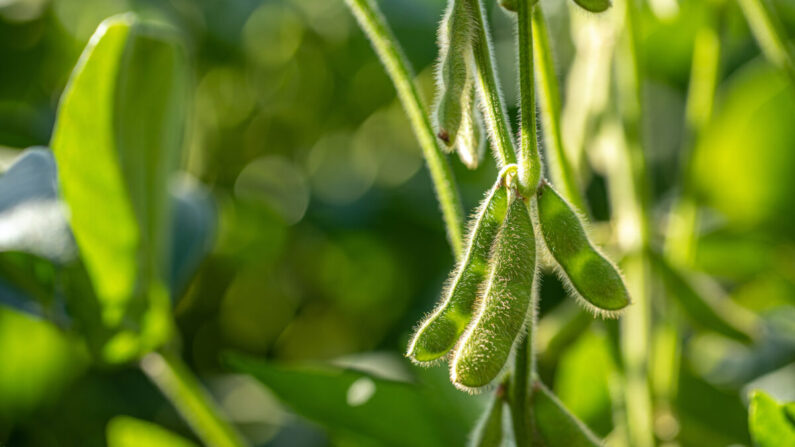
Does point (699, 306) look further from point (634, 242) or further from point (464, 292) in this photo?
point (464, 292)

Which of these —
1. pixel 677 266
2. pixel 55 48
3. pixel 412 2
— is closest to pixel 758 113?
pixel 677 266

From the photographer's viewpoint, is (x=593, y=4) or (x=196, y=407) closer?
(x=593, y=4)

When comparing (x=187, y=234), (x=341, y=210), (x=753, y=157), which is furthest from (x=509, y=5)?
(x=341, y=210)

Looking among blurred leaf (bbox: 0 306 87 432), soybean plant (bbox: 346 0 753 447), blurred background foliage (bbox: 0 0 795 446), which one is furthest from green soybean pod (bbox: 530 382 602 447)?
blurred leaf (bbox: 0 306 87 432)

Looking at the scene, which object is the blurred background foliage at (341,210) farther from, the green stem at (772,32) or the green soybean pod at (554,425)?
the green soybean pod at (554,425)

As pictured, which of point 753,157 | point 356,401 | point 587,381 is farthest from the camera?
point 753,157

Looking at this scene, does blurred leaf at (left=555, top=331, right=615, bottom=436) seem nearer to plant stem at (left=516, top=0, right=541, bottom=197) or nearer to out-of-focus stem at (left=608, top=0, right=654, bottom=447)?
out-of-focus stem at (left=608, top=0, right=654, bottom=447)
